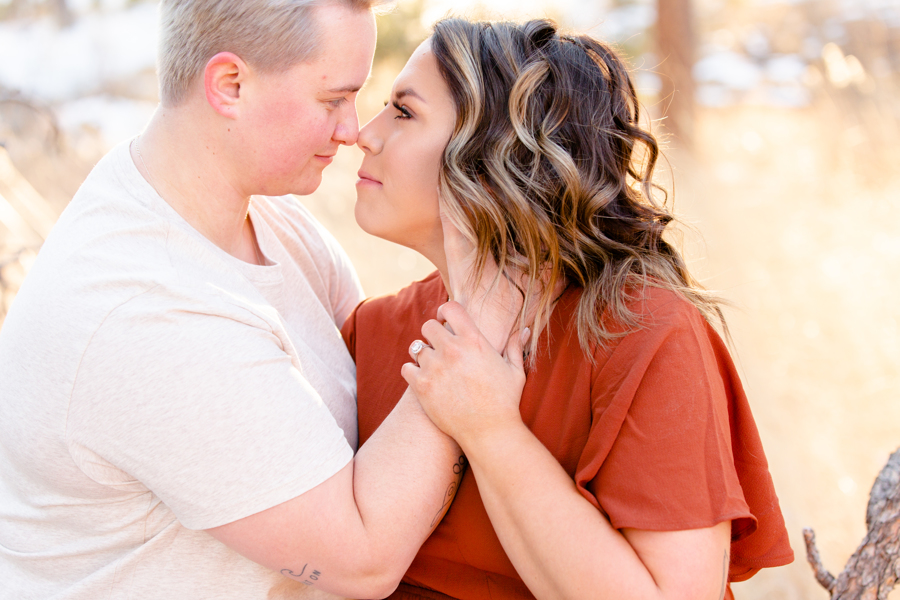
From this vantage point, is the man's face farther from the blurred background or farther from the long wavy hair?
the blurred background

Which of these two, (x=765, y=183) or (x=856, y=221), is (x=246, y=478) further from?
(x=765, y=183)

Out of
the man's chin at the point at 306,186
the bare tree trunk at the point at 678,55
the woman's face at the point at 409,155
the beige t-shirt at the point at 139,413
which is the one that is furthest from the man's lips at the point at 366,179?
the bare tree trunk at the point at 678,55

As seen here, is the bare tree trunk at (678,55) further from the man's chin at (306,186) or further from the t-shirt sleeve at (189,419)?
the t-shirt sleeve at (189,419)

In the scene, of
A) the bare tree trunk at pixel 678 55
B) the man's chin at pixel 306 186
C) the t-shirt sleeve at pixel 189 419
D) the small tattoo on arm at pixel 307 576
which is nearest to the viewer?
the t-shirt sleeve at pixel 189 419

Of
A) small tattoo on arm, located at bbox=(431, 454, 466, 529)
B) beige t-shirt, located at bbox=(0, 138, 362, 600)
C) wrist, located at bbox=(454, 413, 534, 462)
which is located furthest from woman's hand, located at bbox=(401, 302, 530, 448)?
beige t-shirt, located at bbox=(0, 138, 362, 600)

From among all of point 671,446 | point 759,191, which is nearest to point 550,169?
point 671,446

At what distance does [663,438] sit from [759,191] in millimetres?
6398

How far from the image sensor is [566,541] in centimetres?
152

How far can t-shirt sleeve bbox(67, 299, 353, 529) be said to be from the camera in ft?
4.68

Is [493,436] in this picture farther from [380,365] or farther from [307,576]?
[380,365]

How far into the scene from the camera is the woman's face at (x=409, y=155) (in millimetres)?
2027

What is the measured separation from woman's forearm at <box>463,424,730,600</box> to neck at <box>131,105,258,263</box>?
0.90m

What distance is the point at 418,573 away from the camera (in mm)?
1942

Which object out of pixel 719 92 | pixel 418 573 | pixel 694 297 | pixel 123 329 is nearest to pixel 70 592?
pixel 123 329
